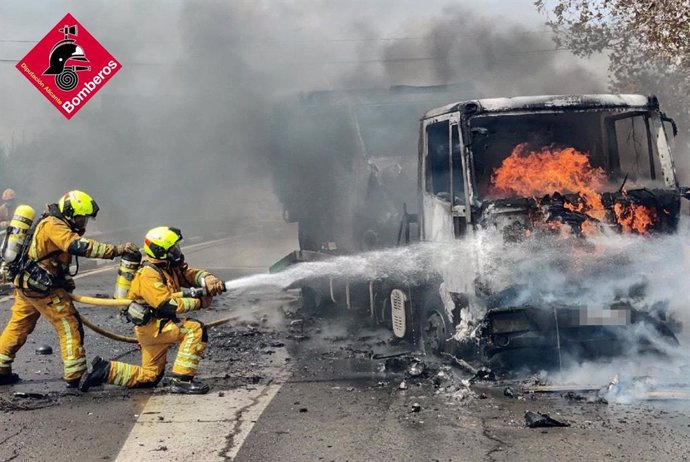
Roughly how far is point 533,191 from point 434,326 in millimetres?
1446

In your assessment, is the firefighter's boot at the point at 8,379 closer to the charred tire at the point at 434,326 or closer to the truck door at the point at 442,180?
the charred tire at the point at 434,326

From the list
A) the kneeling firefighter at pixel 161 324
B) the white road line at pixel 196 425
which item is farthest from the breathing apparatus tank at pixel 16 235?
the white road line at pixel 196 425

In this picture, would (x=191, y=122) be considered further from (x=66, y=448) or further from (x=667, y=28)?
(x=66, y=448)

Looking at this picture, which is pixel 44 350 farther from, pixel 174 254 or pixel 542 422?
pixel 542 422

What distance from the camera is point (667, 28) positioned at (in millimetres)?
10414

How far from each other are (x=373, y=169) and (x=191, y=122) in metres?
9.54

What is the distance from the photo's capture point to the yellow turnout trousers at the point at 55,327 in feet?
21.6

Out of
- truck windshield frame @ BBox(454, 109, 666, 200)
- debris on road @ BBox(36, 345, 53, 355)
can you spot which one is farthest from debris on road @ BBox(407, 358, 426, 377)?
debris on road @ BBox(36, 345, 53, 355)

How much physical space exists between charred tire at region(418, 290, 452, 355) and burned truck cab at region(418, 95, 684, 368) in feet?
0.06

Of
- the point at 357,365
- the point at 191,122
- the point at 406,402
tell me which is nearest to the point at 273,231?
the point at 191,122

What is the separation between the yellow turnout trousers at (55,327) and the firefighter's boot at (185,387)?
848 millimetres

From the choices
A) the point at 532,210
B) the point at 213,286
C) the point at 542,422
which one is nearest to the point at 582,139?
the point at 532,210

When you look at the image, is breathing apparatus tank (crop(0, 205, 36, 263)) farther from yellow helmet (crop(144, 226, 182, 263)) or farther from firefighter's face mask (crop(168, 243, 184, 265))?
firefighter's face mask (crop(168, 243, 184, 265))

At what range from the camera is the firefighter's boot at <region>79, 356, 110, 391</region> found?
21.0ft
